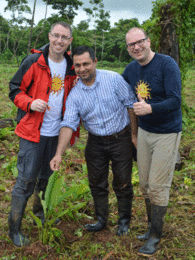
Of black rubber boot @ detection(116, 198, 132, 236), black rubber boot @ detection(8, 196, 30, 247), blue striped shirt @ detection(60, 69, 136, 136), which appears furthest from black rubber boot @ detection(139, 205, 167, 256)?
black rubber boot @ detection(8, 196, 30, 247)

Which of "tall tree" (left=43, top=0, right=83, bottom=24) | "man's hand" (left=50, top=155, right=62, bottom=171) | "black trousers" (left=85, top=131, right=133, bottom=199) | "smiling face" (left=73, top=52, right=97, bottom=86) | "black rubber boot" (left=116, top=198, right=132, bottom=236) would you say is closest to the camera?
"smiling face" (left=73, top=52, right=97, bottom=86)

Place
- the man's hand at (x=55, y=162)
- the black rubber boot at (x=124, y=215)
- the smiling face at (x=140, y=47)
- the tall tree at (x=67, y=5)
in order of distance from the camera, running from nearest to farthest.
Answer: the smiling face at (x=140, y=47) → the man's hand at (x=55, y=162) → the black rubber boot at (x=124, y=215) → the tall tree at (x=67, y=5)

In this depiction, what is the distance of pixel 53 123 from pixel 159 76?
4.16 feet

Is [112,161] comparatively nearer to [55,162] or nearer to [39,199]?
[55,162]

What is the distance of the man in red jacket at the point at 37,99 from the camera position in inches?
109

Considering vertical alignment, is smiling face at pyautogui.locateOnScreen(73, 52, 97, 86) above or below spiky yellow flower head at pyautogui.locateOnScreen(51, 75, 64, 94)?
above

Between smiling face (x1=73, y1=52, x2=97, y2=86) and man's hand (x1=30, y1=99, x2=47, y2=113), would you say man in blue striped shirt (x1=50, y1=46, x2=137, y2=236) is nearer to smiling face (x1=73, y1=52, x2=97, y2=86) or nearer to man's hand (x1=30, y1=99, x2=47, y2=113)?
smiling face (x1=73, y1=52, x2=97, y2=86)

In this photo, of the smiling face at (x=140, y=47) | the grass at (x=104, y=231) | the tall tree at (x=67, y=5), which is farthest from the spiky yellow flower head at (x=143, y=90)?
the tall tree at (x=67, y=5)

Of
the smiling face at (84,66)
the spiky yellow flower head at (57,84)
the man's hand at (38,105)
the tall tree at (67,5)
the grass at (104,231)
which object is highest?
the tall tree at (67,5)

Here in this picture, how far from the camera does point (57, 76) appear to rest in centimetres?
291

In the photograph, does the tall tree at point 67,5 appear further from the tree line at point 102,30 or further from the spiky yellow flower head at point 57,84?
the spiky yellow flower head at point 57,84

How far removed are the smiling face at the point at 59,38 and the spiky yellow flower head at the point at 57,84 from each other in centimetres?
27

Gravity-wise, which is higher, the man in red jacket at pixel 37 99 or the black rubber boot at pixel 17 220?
the man in red jacket at pixel 37 99

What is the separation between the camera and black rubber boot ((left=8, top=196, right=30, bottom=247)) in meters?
2.86
